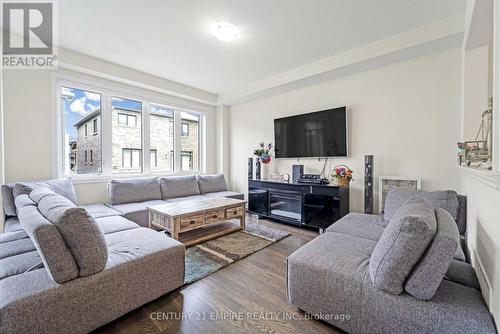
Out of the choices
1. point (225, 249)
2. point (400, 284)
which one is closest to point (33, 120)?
point (225, 249)

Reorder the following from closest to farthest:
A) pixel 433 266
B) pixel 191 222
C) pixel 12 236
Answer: pixel 433 266 → pixel 12 236 → pixel 191 222

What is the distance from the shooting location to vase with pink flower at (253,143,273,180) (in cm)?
426

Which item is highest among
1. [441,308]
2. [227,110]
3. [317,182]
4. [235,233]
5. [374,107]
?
[227,110]

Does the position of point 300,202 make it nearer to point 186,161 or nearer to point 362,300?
point 362,300

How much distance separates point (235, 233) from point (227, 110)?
3.11 meters

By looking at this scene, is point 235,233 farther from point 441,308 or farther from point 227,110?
point 227,110

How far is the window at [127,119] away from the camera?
386cm

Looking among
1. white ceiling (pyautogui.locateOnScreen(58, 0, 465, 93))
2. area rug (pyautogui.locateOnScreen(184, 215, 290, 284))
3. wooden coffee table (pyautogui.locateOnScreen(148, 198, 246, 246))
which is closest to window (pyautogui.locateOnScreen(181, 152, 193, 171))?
wooden coffee table (pyautogui.locateOnScreen(148, 198, 246, 246))

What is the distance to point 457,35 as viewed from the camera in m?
2.29

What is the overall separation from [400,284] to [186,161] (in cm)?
440

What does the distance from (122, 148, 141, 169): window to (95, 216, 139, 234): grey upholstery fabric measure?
1590 mm

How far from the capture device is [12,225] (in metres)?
2.25

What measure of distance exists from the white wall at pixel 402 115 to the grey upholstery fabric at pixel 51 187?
11.5 feet

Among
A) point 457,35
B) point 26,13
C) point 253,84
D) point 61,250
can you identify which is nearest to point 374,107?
point 457,35
